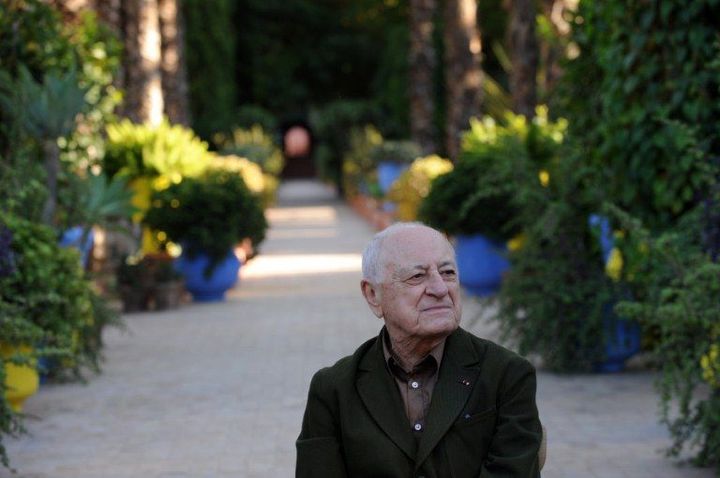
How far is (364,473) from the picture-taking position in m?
3.70

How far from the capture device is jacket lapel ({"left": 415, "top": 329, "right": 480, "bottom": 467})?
142 inches

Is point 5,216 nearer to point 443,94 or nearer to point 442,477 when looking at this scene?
point 442,477

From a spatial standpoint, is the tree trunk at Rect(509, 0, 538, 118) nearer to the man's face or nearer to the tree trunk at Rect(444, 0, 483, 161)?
the tree trunk at Rect(444, 0, 483, 161)

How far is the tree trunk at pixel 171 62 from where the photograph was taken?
94.2 ft

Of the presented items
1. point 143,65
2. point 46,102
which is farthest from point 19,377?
point 143,65

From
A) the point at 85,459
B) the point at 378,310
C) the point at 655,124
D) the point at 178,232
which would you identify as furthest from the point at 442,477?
the point at 178,232

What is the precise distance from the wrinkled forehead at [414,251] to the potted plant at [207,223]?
10641mm

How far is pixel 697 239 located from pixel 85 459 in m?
3.26

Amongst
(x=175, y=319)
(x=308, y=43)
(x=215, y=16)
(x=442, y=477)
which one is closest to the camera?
(x=442, y=477)

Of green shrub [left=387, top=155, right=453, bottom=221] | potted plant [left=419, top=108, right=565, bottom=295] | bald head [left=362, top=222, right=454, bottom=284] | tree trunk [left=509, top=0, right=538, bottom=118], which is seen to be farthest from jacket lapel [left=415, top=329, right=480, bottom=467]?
green shrub [left=387, top=155, right=453, bottom=221]

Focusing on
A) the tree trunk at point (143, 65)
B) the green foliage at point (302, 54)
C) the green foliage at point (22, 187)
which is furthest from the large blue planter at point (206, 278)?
the green foliage at point (302, 54)

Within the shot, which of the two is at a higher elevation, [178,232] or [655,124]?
[655,124]

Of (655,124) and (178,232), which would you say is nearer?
(655,124)

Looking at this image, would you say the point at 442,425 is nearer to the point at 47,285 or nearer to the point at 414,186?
the point at 47,285
